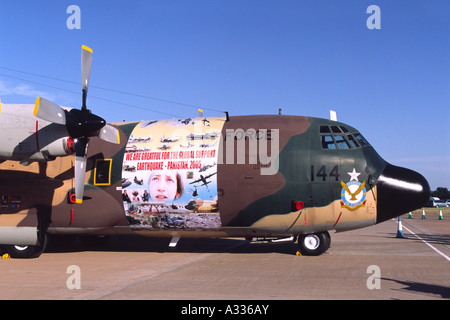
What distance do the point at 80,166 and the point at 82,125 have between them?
58.7 inches

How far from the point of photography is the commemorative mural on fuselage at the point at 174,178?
15383mm

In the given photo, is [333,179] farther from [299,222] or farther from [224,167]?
[224,167]

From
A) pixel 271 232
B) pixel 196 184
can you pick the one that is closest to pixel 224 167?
pixel 196 184

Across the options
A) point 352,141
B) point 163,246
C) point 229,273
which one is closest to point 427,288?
point 229,273

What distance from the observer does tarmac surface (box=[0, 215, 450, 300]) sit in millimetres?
9773

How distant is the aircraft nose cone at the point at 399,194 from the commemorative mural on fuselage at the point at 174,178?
5643mm

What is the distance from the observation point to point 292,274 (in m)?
12.2

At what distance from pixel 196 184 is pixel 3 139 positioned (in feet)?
20.9

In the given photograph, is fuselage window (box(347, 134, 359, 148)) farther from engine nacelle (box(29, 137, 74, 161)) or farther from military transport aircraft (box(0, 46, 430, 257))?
engine nacelle (box(29, 137, 74, 161))

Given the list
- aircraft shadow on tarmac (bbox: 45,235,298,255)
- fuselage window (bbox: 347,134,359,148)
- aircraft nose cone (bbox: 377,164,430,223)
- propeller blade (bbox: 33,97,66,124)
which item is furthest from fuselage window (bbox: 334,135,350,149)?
propeller blade (bbox: 33,97,66,124)

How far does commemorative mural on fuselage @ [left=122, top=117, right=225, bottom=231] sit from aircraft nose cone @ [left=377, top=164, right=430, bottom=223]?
5.64m

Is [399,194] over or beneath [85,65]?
beneath

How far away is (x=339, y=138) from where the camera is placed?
15.6 m

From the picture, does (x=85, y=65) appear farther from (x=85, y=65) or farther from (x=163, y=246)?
(x=163, y=246)
